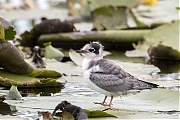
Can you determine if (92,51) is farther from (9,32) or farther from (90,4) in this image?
(90,4)

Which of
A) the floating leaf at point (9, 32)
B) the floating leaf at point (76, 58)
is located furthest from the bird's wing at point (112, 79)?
the floating leaf at point (76, 58)

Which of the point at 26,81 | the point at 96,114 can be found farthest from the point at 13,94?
the point at 96,114

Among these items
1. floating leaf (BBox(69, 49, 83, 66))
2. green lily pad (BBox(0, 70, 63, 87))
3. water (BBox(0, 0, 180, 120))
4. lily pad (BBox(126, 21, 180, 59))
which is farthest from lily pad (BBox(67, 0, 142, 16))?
green lily pad (BBox(0, 70, 63, 87))

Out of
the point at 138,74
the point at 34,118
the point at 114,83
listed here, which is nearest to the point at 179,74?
the point at 138,74

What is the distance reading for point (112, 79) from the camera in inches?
204

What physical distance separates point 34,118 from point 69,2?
23.6 feet

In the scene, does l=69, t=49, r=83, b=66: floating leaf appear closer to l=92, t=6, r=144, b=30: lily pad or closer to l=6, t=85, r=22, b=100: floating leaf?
l=6, t=85, r=22, b=100: floating leaf

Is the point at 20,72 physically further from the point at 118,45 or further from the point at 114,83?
the point at 118,45

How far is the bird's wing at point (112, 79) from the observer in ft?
16.8

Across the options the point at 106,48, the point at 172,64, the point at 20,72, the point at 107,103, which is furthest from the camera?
the point at 106,48

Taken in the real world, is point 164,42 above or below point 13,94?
above

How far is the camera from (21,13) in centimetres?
1177

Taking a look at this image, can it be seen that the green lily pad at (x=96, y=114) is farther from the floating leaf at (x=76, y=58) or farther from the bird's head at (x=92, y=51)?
the floating leaf at (x=76, y=58)

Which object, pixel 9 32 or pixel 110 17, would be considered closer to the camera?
pixel 9 32
